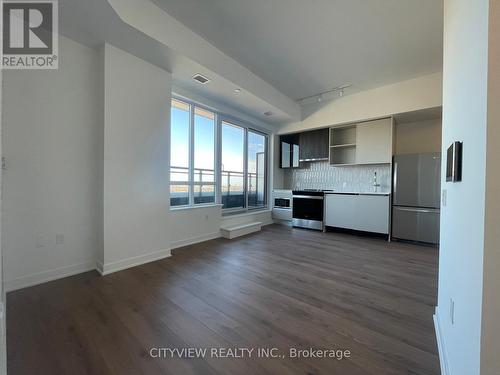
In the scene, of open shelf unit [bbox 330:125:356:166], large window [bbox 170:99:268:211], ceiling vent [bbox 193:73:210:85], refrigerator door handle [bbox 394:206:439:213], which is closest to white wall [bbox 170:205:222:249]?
large window [bbox 170:99:268:211]

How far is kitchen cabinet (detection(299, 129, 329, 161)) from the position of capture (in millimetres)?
5203

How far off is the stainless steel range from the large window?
101 cm

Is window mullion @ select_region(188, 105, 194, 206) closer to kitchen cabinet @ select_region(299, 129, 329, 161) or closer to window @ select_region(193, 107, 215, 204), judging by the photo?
window @ select_region(193, 107, 215, 204)

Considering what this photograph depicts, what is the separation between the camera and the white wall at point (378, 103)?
3.68m

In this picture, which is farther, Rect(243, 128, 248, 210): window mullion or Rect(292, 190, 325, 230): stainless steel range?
Rect(243, 128, 248, 210): window mullion

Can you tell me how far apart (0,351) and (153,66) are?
3.10 metres

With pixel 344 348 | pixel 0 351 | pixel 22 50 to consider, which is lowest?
pixel 344 348

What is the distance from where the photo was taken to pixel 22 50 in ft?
7.26

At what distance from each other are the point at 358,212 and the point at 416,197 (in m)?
1.03

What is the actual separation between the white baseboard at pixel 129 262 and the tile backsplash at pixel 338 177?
409 centimetres

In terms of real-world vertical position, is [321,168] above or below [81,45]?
below

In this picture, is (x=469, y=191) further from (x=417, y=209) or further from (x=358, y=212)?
(x=358, y=212)

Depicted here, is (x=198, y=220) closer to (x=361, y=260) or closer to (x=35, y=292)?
(x=35, y=292)

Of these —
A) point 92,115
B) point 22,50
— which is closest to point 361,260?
point 92,115
